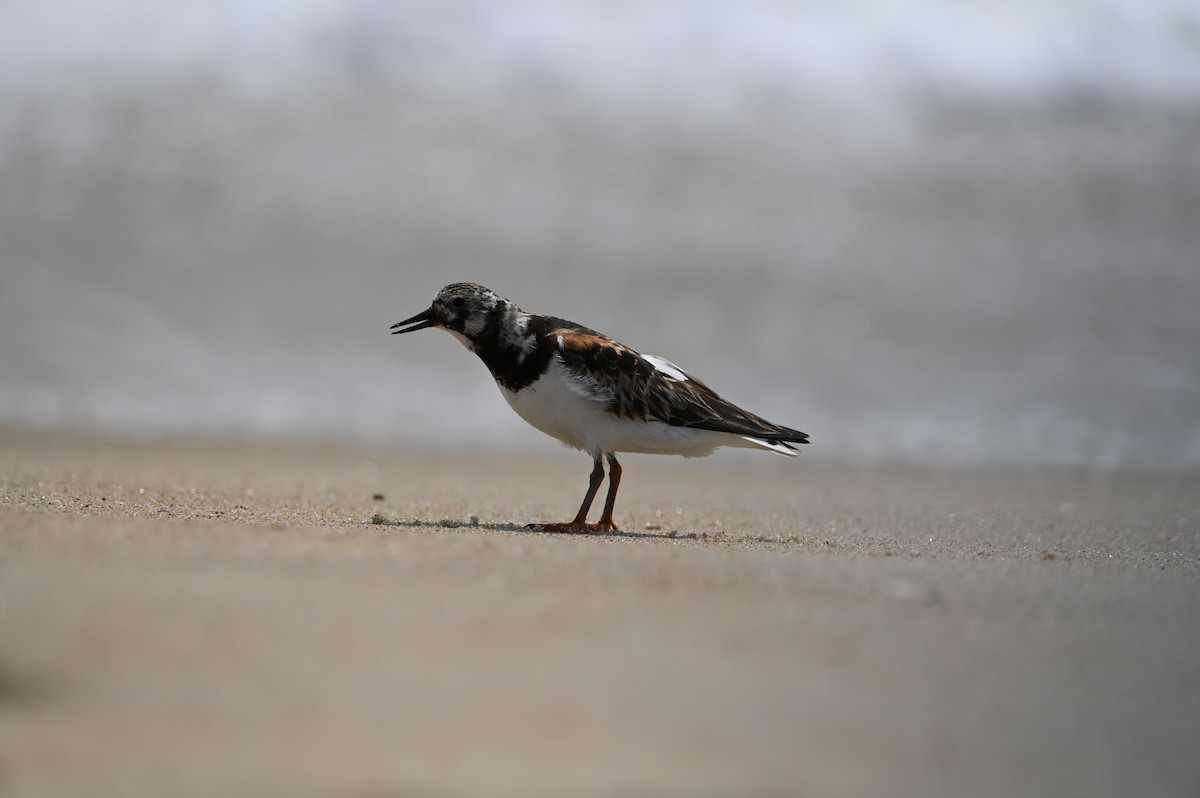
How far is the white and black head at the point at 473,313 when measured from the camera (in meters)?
5.58

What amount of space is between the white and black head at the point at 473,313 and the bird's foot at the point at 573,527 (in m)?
0.90

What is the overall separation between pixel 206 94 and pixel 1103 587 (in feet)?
38.2

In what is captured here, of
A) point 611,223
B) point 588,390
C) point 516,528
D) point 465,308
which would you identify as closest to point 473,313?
point 465,308

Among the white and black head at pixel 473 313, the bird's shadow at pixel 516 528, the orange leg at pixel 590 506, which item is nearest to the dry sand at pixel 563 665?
the bird's shadow at pixel 516 528

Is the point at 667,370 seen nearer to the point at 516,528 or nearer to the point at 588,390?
the point at 588,390

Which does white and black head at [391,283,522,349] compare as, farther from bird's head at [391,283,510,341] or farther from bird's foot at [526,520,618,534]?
bird's foot at [526,520,618,534]

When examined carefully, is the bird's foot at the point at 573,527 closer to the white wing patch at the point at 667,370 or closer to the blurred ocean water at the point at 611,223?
the white wing patch at the point at 667,370

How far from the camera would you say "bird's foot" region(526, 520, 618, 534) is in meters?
5.28

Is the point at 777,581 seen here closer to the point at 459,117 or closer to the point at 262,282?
the point at 262,282

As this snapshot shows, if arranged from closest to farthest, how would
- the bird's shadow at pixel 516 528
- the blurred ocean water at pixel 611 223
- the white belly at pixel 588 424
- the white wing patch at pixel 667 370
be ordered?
1. the bird's shadow at pixel 516 528
2. the white belly at pixel 588 424
3. the white wing patch at pixel 667 370
4. the blurred ocean water at pixel 611 223

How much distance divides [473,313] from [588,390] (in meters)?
0.66

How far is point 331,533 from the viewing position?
175 inches

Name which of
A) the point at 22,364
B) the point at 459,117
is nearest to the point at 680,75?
the point at 459,117

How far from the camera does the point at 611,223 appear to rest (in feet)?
41.8
